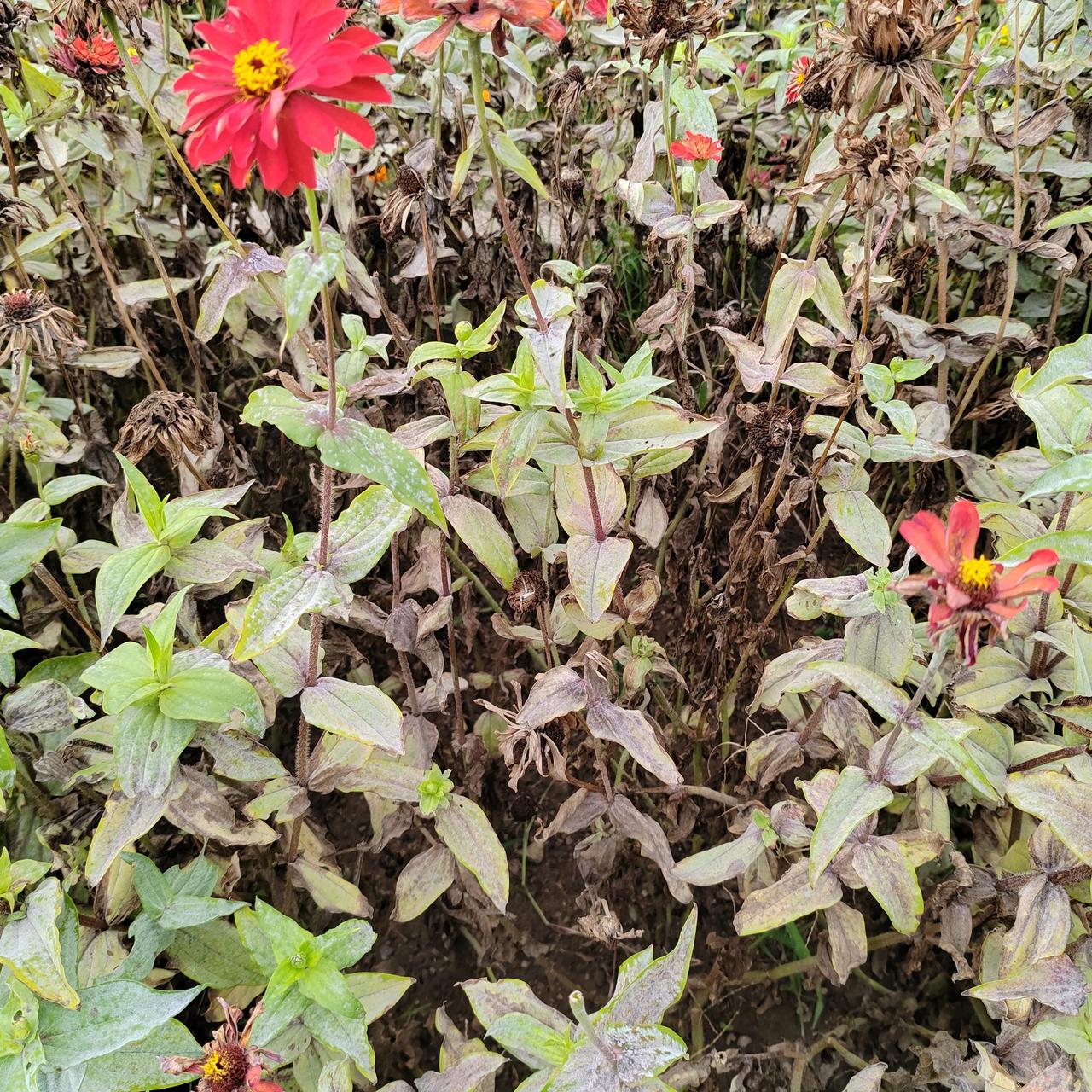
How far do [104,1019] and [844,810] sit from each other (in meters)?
0.82

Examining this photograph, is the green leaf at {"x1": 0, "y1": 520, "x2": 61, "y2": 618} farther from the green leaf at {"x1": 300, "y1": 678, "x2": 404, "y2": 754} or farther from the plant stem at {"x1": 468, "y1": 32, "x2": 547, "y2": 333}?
the plant stem at {"x1": 468, "y1": 32, "x2": 547, "y2": 333}

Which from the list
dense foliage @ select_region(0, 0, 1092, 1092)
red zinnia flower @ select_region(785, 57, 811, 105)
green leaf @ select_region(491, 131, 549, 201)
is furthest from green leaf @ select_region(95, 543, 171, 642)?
red zinnia flower @ select_region(785, 57, 811, 105)

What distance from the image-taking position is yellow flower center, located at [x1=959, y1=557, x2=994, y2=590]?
75 centimetres

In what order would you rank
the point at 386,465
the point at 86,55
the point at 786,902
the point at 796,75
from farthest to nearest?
1. the point at 796,75
2. the point at 86,55
3. the point at 786,902
4. the point at 386,465

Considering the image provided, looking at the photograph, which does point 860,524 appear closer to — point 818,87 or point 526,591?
point 526,591

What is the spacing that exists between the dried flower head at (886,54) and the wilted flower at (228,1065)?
125 centimetres

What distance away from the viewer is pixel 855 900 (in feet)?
5.18

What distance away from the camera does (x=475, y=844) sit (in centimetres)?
116

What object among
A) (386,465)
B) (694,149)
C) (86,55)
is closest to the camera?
(386,465)

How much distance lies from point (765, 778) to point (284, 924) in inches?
27.4

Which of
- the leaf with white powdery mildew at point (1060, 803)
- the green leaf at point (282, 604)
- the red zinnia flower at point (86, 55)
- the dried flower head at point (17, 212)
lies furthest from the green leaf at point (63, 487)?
the leaf with white powdery mildew at point (1060, 803)

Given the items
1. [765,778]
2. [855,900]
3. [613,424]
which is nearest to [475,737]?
[765,778]

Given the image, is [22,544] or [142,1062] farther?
[22,544]

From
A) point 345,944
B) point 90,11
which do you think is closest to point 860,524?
point 345,944
